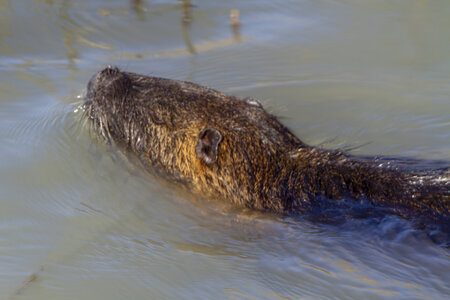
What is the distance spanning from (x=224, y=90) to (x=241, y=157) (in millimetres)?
1342

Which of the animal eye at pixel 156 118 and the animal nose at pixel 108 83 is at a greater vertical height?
the animal nose at pixel 108 83

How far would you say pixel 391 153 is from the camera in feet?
12.5

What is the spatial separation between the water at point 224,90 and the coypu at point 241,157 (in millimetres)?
101

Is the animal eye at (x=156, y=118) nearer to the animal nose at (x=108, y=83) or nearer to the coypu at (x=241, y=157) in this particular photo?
the coypu at (x=241, y=157)

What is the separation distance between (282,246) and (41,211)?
1.21 m

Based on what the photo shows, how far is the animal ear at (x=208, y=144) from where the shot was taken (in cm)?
317

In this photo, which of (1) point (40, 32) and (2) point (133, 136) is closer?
(2) point (133, 136)

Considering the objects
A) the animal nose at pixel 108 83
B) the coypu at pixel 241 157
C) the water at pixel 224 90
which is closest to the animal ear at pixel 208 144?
the coypu at pixel 241 157

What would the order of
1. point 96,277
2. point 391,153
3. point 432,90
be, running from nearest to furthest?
point 96,277, point 391,153, point 432,90

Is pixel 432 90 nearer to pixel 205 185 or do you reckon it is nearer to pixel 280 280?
pixel 205 185

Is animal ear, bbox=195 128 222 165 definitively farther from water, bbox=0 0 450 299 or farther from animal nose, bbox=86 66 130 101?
animal nose, bbox=86 66 130 101

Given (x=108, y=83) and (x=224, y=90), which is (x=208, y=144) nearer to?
(x=108, y=83)

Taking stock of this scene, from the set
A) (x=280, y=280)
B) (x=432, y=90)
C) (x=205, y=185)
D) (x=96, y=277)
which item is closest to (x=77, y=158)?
(x=205, y=185)

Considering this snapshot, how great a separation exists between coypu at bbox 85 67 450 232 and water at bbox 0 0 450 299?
0.10 metres
